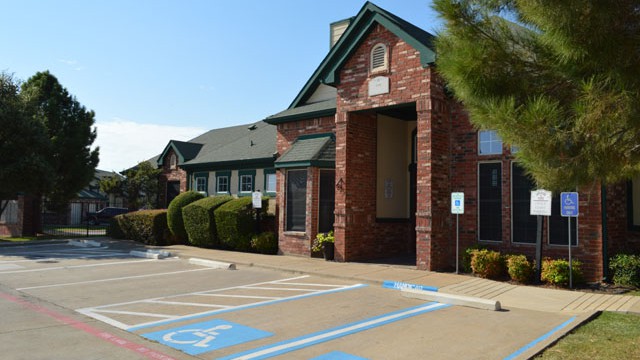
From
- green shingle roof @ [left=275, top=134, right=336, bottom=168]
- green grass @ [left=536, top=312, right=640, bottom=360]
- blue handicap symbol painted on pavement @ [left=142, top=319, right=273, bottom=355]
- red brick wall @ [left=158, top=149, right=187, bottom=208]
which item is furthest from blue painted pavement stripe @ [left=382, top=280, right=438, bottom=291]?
red brick wall @ [left=158, top=149, right=187, bottom=208]

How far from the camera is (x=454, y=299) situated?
9.22 meters

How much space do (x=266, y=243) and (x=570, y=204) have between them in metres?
10.3

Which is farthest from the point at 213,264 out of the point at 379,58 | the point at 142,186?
the point at 142,186

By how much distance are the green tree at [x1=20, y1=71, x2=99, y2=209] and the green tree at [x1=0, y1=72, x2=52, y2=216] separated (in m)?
2.37

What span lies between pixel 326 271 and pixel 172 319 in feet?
18.5

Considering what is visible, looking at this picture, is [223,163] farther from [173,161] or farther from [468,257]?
[468,257]

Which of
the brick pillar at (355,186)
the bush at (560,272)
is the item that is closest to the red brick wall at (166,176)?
the brick pillar at (355,186)

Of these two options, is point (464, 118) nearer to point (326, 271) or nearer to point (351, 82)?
point (351, 82)

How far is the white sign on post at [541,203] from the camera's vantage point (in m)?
11.1

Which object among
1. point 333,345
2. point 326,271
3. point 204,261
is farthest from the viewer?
point 204,261

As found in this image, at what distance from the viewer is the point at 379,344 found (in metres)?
6.63

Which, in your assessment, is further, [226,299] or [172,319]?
[226,299]

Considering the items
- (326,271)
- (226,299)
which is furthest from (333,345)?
(326,271)

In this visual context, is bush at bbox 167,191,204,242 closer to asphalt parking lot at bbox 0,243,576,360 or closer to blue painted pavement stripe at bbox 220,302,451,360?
asphalt parking lot at bbox 0,243,576,360
